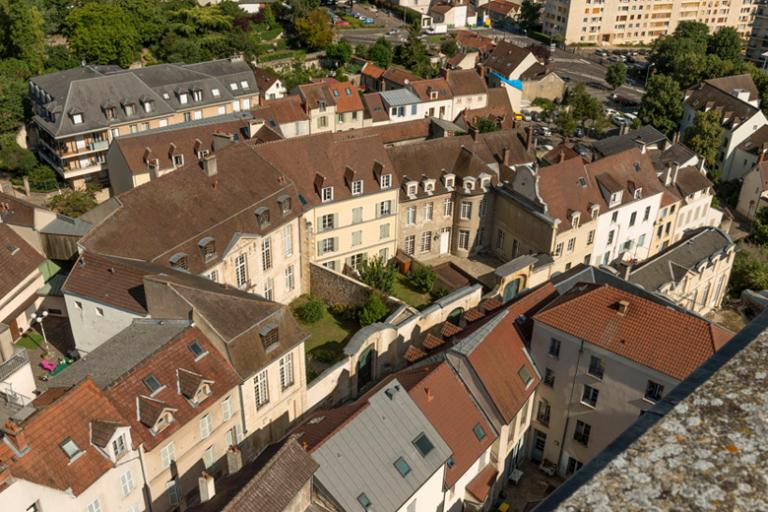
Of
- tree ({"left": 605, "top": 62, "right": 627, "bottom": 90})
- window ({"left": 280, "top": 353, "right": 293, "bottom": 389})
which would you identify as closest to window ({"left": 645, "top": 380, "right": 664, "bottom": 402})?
window ({"left": 280, "top": 353, "right": 293, "bottom": 389})

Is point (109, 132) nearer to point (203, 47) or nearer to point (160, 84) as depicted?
point (160, 84)

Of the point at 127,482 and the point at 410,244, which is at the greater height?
the point at 127,482

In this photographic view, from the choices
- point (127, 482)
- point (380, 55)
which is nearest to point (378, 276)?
point (127, 482)

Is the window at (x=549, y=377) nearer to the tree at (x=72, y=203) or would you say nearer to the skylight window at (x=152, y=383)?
the skylight window at (x=152, y=383)

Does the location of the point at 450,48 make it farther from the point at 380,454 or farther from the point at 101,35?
the point at 380,454

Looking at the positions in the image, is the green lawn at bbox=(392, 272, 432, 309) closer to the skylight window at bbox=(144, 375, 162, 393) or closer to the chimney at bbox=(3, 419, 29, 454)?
the skylight window at bbox=(144, 375, 162, 393)

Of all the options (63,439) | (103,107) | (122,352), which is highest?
(103,107)
